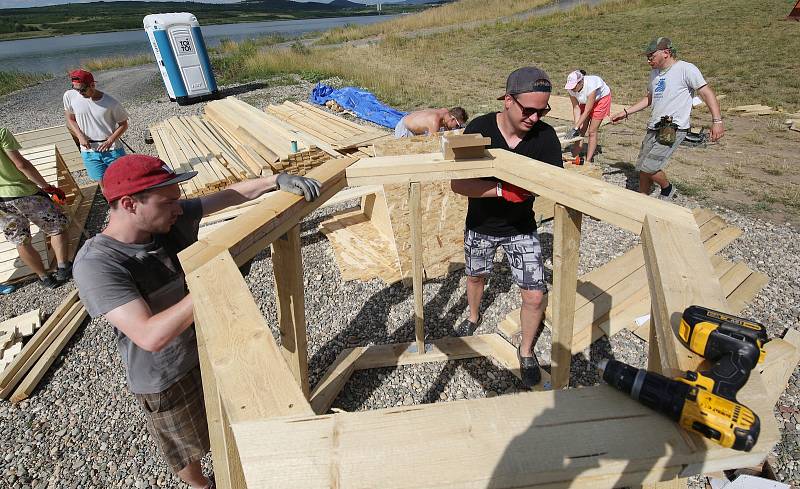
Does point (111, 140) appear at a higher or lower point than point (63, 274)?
higher

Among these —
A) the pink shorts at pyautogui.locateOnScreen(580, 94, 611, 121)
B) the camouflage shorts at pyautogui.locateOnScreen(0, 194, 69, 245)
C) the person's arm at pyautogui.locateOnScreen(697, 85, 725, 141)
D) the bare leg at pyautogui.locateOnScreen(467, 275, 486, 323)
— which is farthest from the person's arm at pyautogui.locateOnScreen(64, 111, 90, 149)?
the person's arm at pyautogui.locateOnScreen(697, 85, 725, 141)

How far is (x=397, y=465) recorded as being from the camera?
870 mm

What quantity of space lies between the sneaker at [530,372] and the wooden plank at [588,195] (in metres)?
1.75

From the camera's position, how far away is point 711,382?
3.27ft

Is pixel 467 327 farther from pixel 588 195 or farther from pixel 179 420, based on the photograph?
pixel 179 420

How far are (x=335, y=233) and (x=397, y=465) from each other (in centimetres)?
491

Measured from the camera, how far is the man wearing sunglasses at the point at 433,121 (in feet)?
19.3

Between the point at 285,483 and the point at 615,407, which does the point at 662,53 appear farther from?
the point at 285,483

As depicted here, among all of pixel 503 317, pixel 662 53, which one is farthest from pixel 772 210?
pixel 503 317

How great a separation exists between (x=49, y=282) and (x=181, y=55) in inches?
457

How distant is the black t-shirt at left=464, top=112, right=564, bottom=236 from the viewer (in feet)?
9.95

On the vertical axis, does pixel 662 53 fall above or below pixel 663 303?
above

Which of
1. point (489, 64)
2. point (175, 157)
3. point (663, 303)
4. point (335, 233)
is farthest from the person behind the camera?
point (489, 64)

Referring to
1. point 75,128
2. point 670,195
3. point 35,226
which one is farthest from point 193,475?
point 670,195
